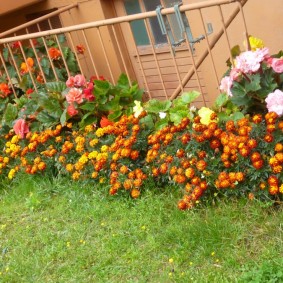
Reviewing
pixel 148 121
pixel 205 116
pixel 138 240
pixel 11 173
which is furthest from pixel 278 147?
pixel 11 173

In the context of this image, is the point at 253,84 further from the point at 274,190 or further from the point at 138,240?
the point at 138,240

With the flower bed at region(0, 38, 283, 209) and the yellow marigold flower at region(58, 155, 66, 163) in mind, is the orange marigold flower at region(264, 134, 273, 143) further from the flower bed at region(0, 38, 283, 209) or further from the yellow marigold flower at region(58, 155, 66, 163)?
the yellow marigold flower at region(58, 155, 66, 163)

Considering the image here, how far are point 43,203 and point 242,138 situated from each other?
2024 millimetres

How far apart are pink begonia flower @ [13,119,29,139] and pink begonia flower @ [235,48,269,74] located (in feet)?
8.14

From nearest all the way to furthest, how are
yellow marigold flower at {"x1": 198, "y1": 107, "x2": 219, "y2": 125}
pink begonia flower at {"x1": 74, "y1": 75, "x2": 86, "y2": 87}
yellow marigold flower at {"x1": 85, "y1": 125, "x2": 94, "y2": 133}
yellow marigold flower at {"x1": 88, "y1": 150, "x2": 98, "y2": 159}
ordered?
yellow marigold flower at {"x1": 198, "y1": 107, "x2": 219, "y2": 125} → yellow marigold flower at {"x1": 88, "y1": 150, "x2": 98, "y2": 159} → yellow marigold flower at {"x1": 85, "y1": 125, "x2": 94, "y2": 133} → pink begonia flower at {"x1": 74, "y1": 75, "x2": 86, "y2": 87}

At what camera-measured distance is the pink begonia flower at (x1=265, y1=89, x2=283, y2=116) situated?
384 cm

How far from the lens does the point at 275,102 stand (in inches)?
152

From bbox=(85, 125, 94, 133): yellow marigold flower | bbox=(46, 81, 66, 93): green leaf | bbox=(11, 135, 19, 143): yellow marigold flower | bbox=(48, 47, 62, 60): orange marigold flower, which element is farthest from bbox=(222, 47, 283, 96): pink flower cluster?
bbox=(48, 47, 62, 60): orange marigold flower

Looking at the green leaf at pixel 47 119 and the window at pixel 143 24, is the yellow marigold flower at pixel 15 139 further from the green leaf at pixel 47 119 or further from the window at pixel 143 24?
the window at pixel 143 24

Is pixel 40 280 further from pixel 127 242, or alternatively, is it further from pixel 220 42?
pixel 220 42

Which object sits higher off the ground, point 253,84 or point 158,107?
point 253,84

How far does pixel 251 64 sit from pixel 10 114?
3001 millimetres

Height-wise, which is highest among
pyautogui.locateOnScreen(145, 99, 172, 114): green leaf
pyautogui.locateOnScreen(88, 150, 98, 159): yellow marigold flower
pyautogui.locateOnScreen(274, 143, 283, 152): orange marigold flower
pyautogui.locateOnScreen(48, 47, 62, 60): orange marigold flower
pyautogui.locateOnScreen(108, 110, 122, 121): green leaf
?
pyautogui.locateOnScreen(48, 47, 62, 60): orange marigold flower

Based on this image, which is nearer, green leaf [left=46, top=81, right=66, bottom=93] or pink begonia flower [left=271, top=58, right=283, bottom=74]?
pink begonia flower [left=271, top=58, right=283, bottom=74]
